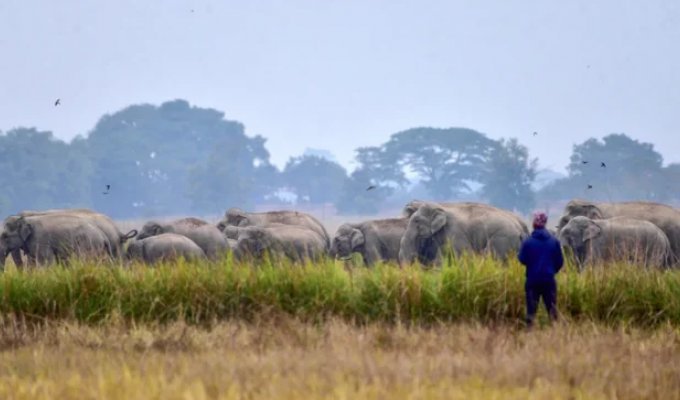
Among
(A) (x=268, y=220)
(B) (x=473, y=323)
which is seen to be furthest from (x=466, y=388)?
(A) (x=268, y=220)

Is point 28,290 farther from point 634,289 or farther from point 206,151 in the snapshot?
point 206,151

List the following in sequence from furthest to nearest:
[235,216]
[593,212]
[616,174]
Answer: [616,174] < [235,216] < [593,212]

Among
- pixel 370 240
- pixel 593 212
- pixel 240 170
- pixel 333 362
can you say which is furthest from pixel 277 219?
pixel 240 170

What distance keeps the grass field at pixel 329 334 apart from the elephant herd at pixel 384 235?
8851 mm

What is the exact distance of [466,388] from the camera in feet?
34.8

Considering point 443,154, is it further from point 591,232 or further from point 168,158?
point 591,232

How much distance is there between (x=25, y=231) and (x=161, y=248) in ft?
11.5

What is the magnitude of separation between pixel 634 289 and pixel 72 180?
9529 centimetres

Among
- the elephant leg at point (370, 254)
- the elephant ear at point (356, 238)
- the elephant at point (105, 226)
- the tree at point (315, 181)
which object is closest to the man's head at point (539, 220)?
the elephant leg at point (370, 254)

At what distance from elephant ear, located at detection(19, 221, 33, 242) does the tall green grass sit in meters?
12.0

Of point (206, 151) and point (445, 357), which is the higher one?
point (206, 151)

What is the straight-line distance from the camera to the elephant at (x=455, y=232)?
27.4 m

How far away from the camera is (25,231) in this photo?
28.8 m

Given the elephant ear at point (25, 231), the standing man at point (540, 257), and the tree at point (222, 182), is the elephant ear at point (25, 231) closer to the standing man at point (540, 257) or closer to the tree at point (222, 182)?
the standing man at point (540, 257)
